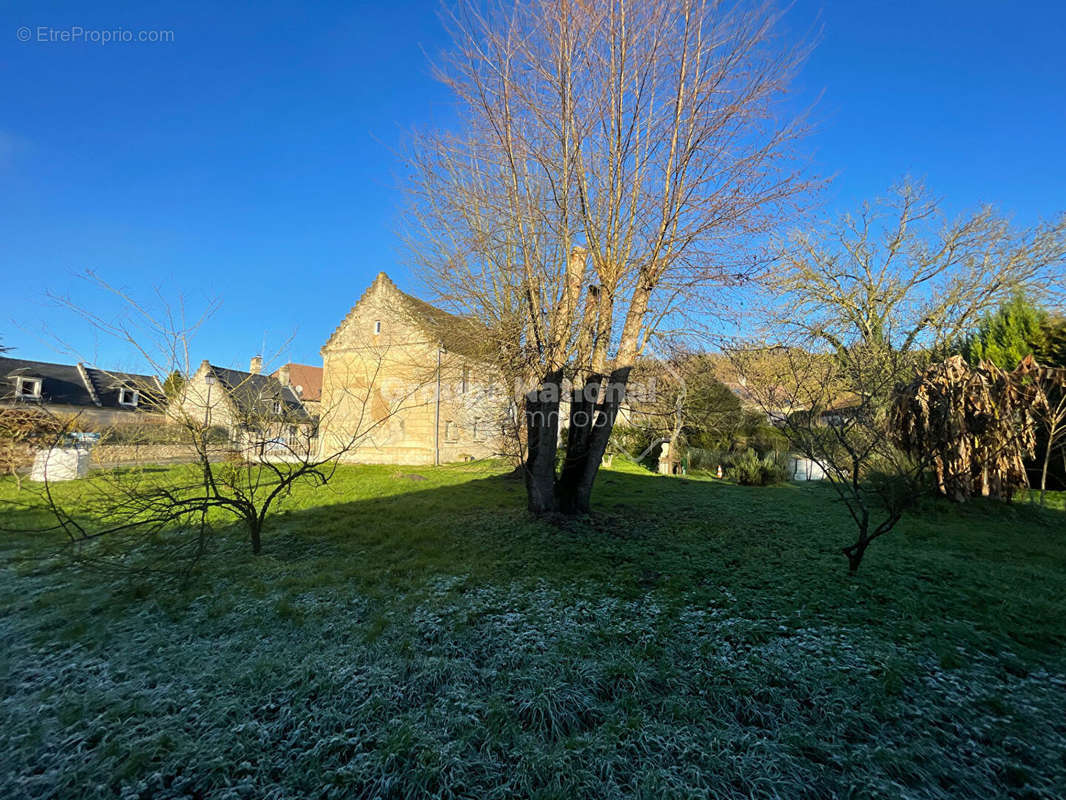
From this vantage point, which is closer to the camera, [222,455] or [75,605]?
[75,605]

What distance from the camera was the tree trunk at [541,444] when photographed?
611 cm

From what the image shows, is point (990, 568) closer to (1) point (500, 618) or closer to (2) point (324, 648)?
(1) point (500, 618)

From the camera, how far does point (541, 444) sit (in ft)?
20.5

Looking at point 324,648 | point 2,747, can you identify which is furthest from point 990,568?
point 2,747

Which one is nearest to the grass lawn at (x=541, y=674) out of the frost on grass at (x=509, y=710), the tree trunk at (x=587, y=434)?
the frost on grass at (x=509, y=710)

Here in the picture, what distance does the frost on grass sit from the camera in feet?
5.67

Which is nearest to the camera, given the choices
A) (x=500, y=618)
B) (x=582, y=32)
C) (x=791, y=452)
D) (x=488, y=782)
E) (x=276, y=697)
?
(x=488, y=782)

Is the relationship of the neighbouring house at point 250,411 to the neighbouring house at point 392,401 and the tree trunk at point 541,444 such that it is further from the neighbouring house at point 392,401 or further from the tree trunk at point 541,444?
the neighbouring house at point 392,401

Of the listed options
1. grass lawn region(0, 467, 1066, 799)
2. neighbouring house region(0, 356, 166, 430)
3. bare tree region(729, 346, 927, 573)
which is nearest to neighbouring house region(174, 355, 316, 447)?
grass lawn region(0, 467, 1066, 799)

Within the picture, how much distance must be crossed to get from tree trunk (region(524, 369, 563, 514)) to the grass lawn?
1.52 meters

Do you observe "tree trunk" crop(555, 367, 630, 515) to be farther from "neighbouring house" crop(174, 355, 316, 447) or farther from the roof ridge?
the roof ridge

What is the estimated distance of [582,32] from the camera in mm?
5246

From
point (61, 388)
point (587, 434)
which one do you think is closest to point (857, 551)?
point (587, 434)

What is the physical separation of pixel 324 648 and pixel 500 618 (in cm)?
113
